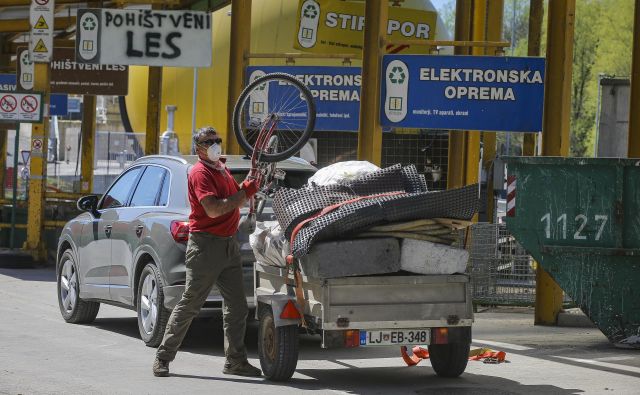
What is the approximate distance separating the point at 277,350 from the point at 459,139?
837 cm

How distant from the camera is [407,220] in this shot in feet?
31.9

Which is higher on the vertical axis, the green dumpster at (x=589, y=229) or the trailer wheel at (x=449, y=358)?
the green dumpster at (x=589, y=229)

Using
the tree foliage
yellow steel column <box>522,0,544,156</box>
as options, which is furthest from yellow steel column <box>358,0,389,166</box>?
the tree foliage

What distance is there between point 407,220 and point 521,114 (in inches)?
224

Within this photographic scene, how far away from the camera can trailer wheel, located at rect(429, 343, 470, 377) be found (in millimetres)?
10172

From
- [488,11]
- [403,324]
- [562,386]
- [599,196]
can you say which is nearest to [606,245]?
[599,196]

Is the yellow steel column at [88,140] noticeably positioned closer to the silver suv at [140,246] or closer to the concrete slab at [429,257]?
the silver suv at [140,246]

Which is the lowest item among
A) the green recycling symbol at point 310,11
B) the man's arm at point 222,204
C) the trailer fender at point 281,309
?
the trailer fender at point 281,309

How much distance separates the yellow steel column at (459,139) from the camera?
57.6 feet

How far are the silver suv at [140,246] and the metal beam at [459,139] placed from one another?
196 inches

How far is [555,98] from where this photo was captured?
1435 centimetres

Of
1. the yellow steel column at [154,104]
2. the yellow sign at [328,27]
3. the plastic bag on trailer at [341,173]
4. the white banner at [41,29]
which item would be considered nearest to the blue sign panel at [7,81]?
the yellow steel column at [154,104]

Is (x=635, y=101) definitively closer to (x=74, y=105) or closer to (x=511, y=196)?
(x=511, y=196)

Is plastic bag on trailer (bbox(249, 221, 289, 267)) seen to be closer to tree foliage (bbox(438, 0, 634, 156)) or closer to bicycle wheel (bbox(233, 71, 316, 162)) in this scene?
bicycle wheel (bbox(233, 71, 316, 162))
